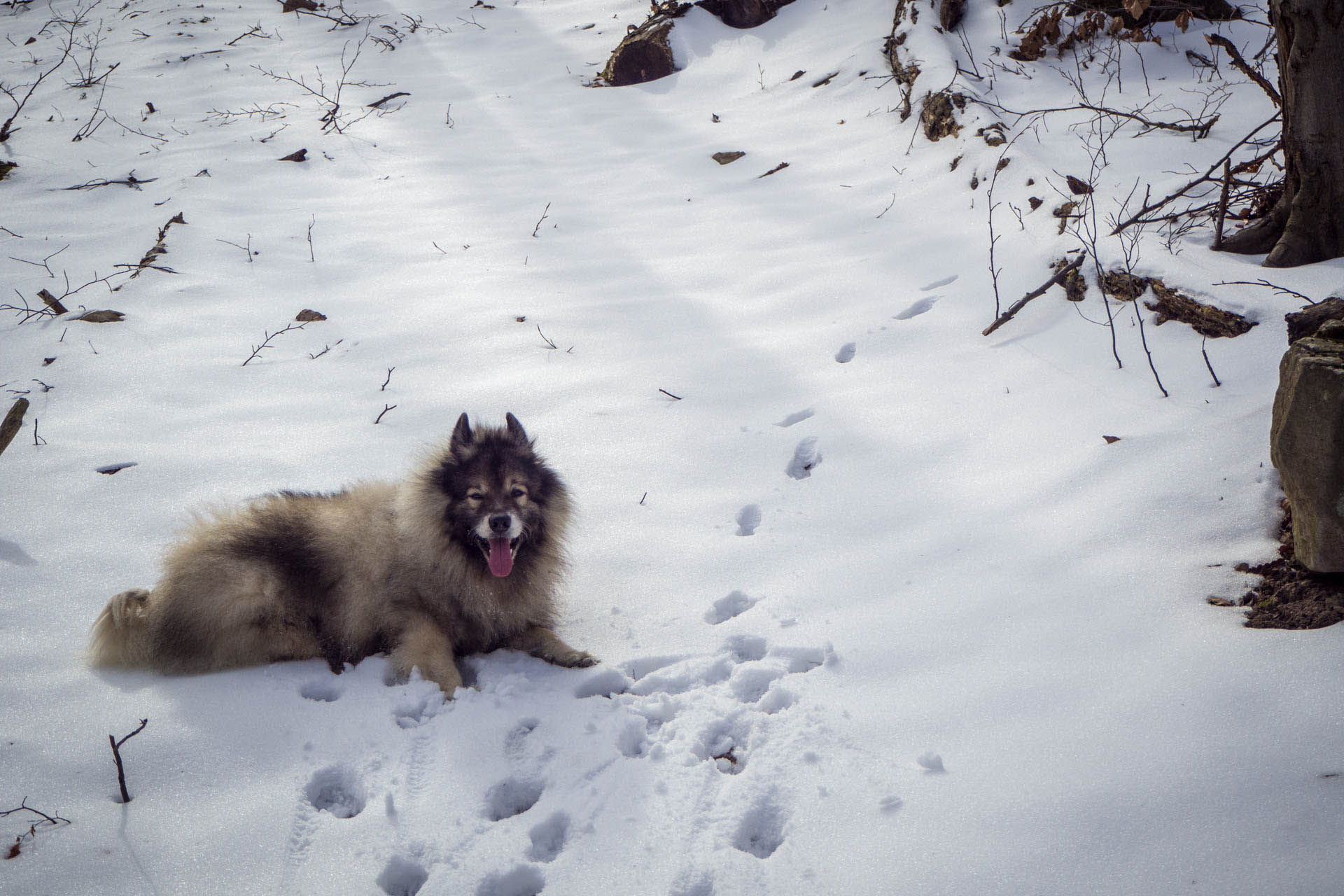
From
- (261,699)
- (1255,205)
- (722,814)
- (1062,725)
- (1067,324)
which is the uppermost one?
(1255,205)

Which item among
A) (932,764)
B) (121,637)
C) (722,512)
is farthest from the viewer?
(722,512)

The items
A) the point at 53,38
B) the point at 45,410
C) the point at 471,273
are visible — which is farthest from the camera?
the point at 53,38

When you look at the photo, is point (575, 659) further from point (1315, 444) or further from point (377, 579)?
point (1315, 444)

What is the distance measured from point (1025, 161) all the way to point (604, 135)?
485cm

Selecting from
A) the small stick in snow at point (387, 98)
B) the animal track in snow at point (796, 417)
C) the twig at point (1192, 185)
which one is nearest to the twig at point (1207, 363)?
the twig at point (1192, 185)

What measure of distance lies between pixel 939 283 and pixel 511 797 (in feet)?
13.9

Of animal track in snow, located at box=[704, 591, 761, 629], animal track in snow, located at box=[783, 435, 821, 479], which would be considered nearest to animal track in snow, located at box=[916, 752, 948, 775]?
animal track in snow, located at box=[704, 591, 761, 629]

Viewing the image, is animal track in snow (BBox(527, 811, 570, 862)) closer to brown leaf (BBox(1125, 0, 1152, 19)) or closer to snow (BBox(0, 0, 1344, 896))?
snow (BBox(0, 0, 1344, 896))

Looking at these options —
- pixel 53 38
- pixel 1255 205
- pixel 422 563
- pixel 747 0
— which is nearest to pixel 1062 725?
pixel 422 563

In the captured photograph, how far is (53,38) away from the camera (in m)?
11.5

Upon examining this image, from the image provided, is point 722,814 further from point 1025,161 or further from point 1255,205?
point 1025,161

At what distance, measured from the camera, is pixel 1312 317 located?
8.68 ft

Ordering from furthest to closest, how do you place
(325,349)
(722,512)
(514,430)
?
(325,349) → (722,512) → (514,430)

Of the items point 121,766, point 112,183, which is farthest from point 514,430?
point 112,183
